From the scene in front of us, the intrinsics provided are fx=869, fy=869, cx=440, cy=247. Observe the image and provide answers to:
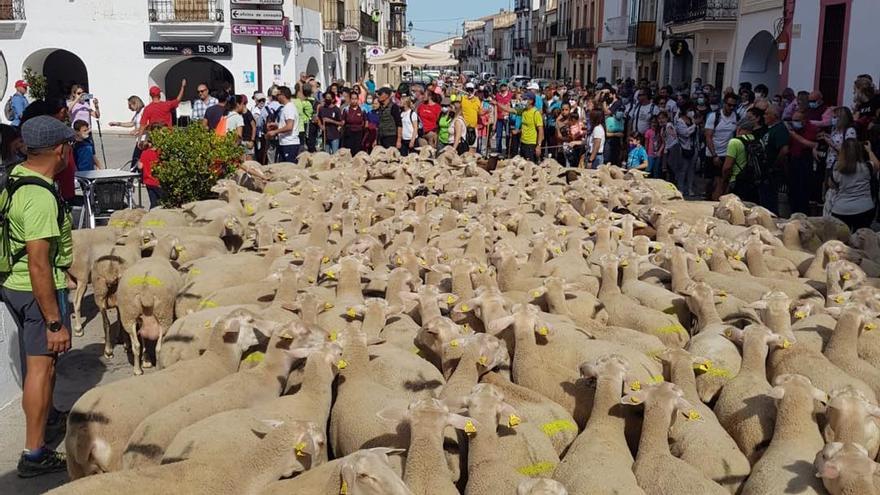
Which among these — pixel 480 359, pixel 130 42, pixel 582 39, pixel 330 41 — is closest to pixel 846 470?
pixel 480 359

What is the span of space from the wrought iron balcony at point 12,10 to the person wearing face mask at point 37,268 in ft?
96.1

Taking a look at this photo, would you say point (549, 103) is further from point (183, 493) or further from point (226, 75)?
point (183, 493)

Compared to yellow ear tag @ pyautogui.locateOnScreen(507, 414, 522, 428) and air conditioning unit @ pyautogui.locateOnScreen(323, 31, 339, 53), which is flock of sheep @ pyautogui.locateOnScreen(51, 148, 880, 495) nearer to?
yellow ear tag @ pyautogui.locateOnScreen(507, 414, 522, 428)

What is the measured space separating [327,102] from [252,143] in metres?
3.30

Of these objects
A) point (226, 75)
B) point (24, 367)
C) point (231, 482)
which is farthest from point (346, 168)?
point (226, 75)

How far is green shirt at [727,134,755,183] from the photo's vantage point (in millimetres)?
12352

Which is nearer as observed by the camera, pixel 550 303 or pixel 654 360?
pixel 654 360

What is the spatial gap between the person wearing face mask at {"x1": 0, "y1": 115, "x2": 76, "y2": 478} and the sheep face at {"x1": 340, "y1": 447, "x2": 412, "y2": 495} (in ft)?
8.11

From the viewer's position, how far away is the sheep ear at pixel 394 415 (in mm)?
4680

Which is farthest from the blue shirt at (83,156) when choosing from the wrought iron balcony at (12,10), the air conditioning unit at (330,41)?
the air conditioning unit at (330,41)

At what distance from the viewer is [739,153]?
12383mm

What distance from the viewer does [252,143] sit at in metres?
15.3

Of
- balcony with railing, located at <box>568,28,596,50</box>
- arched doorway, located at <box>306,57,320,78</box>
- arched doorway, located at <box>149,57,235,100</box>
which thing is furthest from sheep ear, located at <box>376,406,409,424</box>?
balcony with railing, located at <box>568,28,596,50</box>

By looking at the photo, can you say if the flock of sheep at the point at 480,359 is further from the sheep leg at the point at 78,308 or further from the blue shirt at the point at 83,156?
the blue shirt at the point at 83,156
